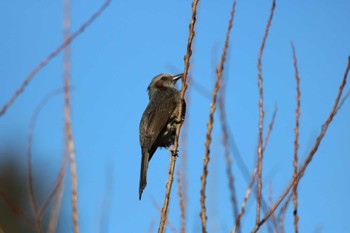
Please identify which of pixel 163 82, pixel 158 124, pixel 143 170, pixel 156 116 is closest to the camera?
pixel 143 170

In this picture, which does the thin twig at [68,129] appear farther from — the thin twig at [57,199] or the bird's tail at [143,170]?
the bird's tail at [143,170]

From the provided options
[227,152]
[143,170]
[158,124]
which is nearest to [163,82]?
[158,124]

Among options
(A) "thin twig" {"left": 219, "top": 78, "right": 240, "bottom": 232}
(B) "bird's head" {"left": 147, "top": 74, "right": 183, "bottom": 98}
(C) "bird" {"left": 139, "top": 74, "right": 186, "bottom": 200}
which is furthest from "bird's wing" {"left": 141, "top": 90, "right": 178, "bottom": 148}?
(A) "thin twig" {"left": 219, "top": 78, "right": 240, "bottom": 232}

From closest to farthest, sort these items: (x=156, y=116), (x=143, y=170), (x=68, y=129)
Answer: (x=68, y=129)
(x=143, y=170)
(x=156, y=116)

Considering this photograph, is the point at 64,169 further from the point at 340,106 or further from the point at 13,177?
the point at 13,177

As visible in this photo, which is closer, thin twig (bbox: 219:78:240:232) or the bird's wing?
thin twig (bbox: 219:78:240:232)

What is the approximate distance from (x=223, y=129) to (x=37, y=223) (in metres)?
1.21

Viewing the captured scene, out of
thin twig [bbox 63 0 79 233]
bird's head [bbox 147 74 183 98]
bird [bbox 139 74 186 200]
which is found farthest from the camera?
bird's head [bbox 147 74 183 98]

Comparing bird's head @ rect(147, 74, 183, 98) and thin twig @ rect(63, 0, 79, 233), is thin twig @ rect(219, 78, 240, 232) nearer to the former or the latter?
thin twig @ rect(63, 0, 79, 233)

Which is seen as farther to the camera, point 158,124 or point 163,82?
point 163,82

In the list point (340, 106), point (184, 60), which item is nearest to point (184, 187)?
point (184, 60)

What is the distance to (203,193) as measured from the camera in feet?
8.58

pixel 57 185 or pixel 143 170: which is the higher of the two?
pixel 143 170

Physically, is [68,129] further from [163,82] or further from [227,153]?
[163,82]
